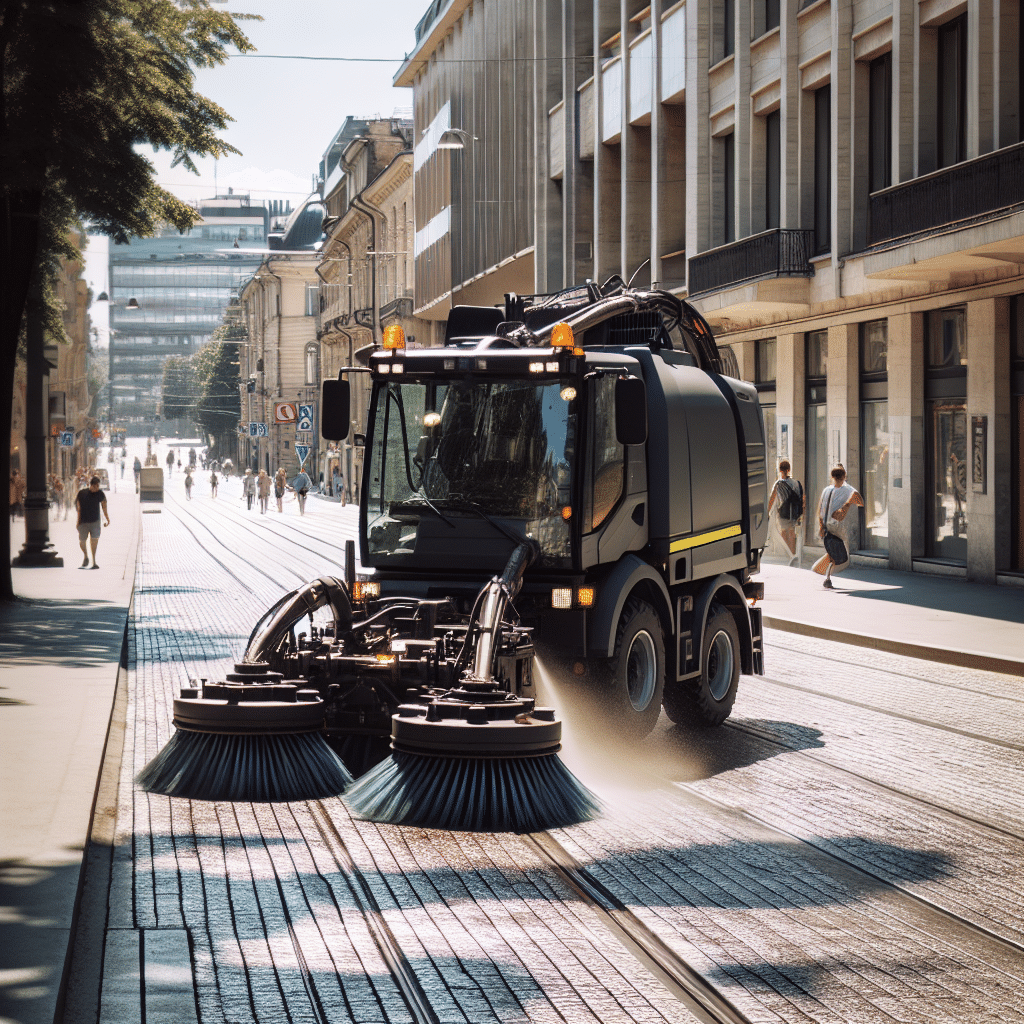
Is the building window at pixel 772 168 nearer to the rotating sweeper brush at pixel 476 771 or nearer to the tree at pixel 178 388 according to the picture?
the rotating sweeper brush at pixel 476 771

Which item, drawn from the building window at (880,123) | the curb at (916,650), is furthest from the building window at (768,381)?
the curb at (916,650)

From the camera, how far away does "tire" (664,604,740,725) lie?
1060 cm

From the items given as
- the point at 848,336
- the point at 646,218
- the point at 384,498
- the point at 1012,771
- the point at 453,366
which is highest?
the point at 646,218

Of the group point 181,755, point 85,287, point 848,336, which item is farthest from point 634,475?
point 85,287

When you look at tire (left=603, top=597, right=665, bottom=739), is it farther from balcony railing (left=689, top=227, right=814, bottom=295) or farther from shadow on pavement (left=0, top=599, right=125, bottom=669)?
balcony railing (left=689, top=227, right=814, bottom=295)

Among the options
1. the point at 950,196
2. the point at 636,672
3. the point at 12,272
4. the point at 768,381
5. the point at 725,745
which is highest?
the point at 950,196

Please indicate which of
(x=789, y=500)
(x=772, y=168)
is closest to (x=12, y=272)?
(x=789, y=500)

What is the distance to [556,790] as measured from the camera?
7.30 metres

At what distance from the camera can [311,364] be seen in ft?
358

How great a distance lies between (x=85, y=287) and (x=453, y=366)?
80003 millimetres

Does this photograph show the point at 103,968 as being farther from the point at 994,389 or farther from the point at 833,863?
the point at 994,389

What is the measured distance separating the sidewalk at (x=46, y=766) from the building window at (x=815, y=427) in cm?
1353

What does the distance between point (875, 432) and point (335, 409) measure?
17748 mm

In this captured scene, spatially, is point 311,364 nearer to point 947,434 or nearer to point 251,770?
point 947,434
